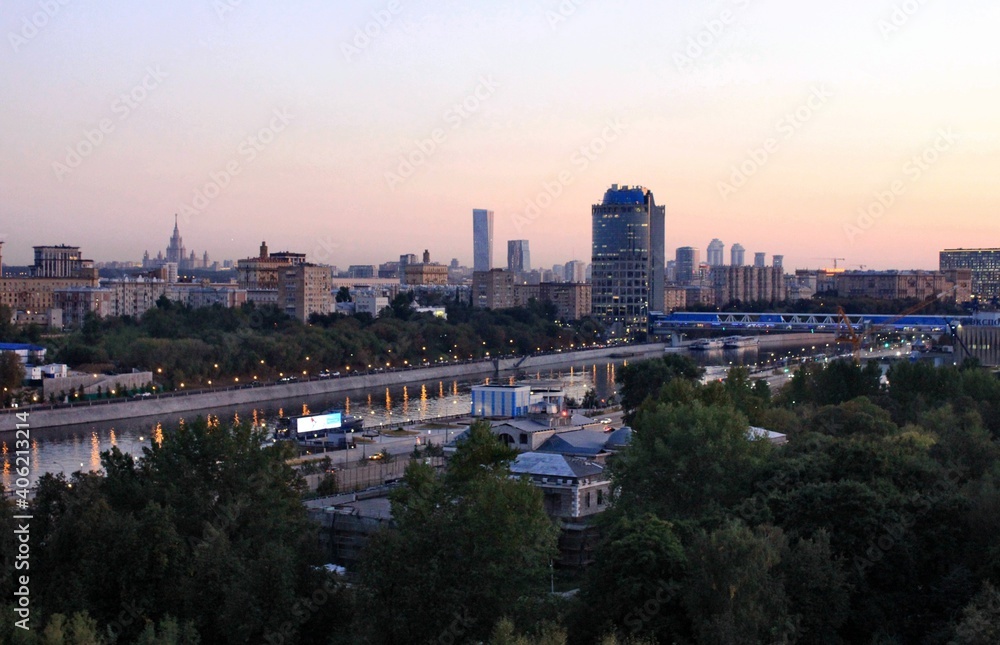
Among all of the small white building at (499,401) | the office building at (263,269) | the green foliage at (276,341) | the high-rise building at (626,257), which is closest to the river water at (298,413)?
the small white building at (499,401)

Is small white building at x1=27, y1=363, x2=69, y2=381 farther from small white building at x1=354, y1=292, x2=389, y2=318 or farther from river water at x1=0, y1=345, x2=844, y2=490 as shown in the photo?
small white building at x1=354, y1=292, x2=389, y2=318

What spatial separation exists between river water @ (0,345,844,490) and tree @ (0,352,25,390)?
272 cm

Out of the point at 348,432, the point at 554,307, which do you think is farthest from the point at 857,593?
the point at 554,307

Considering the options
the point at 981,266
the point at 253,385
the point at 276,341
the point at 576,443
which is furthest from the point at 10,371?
the point at 981,266

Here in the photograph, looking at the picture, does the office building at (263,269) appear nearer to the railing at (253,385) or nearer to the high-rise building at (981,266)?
the railing at (253,385)

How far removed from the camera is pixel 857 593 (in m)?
7.60

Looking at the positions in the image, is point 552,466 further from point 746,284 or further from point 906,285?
point 906,285

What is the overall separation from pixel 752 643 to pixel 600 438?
656cm

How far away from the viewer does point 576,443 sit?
40.7ft

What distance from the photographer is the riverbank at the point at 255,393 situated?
20344 mm

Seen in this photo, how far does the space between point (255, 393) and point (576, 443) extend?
44.6ft

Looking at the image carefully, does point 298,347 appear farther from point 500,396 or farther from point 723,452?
point 723,452

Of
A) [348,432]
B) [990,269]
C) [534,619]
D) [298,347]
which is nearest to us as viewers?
[534,619]

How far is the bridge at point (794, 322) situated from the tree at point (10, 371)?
1042 inches
